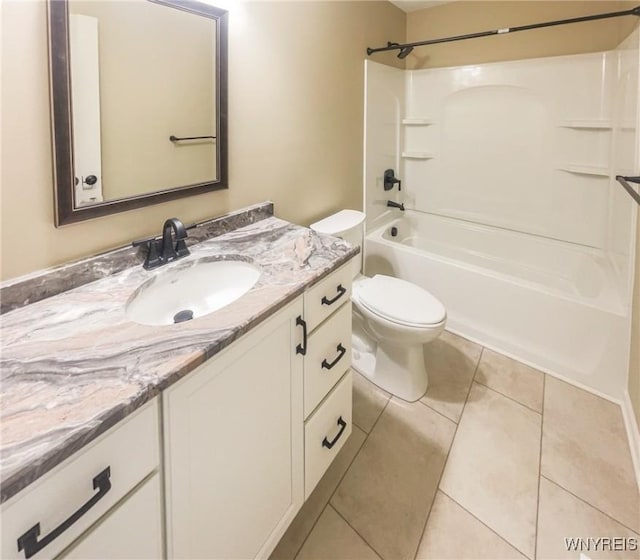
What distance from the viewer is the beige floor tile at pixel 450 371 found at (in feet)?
6.15

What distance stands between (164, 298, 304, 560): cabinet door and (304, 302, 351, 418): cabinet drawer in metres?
0.06

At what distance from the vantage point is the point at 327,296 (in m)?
1.20

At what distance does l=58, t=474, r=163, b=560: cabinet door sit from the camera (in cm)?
61

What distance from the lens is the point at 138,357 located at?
0.74 meters

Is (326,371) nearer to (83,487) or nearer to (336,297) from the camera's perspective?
(336,297)

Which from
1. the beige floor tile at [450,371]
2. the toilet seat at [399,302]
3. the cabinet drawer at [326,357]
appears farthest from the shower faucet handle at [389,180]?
the cabinet drawer at [326,357]

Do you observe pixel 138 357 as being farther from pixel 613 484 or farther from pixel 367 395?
pixel 613 484

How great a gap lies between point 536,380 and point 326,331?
4.70 feet

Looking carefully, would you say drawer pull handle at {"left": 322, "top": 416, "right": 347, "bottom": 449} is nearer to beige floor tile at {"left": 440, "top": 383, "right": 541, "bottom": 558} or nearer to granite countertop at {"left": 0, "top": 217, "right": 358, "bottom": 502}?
beige floor tile at {"left": 440, "top": 383, "right": 541, "bottom": 558}

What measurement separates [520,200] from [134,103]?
2406 mm

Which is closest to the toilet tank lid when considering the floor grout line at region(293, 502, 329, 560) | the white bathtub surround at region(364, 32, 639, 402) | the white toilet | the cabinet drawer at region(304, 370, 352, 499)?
the white toilet

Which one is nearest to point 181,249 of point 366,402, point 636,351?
point 366,402

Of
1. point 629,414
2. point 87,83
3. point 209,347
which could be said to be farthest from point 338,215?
point 629,414

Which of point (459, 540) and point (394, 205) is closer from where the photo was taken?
point (459, 540)
